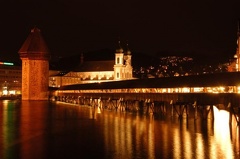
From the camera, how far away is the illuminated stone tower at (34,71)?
70.2 m

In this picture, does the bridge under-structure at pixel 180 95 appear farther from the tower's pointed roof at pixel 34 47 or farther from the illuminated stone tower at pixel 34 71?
the tower's pointed roof at pixel 34 47

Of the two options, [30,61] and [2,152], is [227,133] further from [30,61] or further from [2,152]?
[30,61]

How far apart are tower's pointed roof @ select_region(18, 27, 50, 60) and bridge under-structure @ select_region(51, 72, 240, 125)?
2099cm

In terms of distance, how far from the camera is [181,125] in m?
22.9

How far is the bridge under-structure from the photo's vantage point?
79.2 feet

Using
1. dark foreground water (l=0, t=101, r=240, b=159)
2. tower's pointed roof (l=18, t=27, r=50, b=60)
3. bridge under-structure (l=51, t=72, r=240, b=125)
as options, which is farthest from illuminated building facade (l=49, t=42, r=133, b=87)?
dark foreground water (l=0, t=101, r=240, b=159)

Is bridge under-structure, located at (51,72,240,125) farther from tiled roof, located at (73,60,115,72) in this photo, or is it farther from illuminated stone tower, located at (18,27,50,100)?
tiled roof, located at (73,60,115,72)

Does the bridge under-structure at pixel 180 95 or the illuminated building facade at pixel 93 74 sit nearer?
the bridge under-structure at pixel 180 95

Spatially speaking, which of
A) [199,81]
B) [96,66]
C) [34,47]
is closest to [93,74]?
[96,66]

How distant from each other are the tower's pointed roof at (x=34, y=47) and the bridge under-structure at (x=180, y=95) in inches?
826

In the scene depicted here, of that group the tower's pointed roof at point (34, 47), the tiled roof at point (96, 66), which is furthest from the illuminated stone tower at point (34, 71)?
the tiled roof at point (96, 66)

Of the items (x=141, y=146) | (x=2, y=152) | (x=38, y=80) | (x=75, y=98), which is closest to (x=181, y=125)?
(x=141, y=146)

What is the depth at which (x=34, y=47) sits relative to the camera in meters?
72.3

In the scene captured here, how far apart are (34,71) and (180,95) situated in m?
44.6
